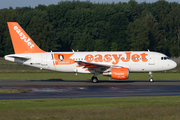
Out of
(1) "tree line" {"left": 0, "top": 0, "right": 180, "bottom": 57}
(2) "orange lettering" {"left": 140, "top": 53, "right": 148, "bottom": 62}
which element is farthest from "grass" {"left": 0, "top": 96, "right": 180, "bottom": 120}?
(1) "tree line" {"left": 0, "top": 0, "right": 180, "bottom": 57}

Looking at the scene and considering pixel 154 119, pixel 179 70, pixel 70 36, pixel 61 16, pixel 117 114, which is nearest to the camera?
pixel 154 119

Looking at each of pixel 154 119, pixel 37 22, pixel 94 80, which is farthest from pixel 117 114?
pixel 37 22

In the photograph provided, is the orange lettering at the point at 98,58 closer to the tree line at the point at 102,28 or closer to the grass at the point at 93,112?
the grass at the point at 93,112

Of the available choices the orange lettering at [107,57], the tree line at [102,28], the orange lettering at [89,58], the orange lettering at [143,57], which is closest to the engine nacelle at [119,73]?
the orange lettering at [107,57]

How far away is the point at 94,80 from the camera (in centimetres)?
3400

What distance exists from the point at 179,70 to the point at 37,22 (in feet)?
200

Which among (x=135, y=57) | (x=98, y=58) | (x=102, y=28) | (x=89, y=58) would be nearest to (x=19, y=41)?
(x=89, y=58)

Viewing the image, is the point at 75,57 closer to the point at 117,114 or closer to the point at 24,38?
the point at 24,38

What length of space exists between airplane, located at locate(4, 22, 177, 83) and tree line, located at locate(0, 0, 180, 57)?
53.1 m

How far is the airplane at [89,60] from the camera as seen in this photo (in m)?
34.1

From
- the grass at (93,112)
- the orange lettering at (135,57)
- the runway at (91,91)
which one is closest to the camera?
the grass at (93,112)

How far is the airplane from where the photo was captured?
112 ft

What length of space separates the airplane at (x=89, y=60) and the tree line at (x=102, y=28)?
174ft

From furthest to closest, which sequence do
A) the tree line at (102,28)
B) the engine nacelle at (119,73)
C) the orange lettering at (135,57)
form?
the tree line at (102,28)
the orange lettering at (135,57)
the engine nacelle at (119,73)
